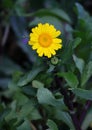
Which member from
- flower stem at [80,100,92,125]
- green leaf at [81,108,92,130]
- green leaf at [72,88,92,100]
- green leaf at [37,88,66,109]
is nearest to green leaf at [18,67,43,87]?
green leaf at [37,88,66,109]

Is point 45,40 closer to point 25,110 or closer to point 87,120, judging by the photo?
point 25,110

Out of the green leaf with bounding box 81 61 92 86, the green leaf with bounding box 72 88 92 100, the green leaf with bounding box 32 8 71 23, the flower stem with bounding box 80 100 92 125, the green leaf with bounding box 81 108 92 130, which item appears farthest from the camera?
the green leaf with bounding box 32 8 71 23

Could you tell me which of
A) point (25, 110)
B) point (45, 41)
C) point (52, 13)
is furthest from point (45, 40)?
point (52, 13)

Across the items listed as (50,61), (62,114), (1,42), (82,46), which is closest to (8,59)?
(1,42)

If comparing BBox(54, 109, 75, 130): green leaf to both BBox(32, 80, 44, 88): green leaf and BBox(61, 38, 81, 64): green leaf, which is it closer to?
BBox(32, 80, 44, 88): green leaf

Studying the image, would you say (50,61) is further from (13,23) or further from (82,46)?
(13,23)

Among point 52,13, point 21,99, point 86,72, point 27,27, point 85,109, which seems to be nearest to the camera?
point 86,72

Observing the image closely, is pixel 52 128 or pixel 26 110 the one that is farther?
pixel 26 110

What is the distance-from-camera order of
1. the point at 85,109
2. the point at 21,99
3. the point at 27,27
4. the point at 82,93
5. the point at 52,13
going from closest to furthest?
the point at 82,93 < the point at 85,109 < the point at 21,99 < the point at 52,13 < the point at 27,27
